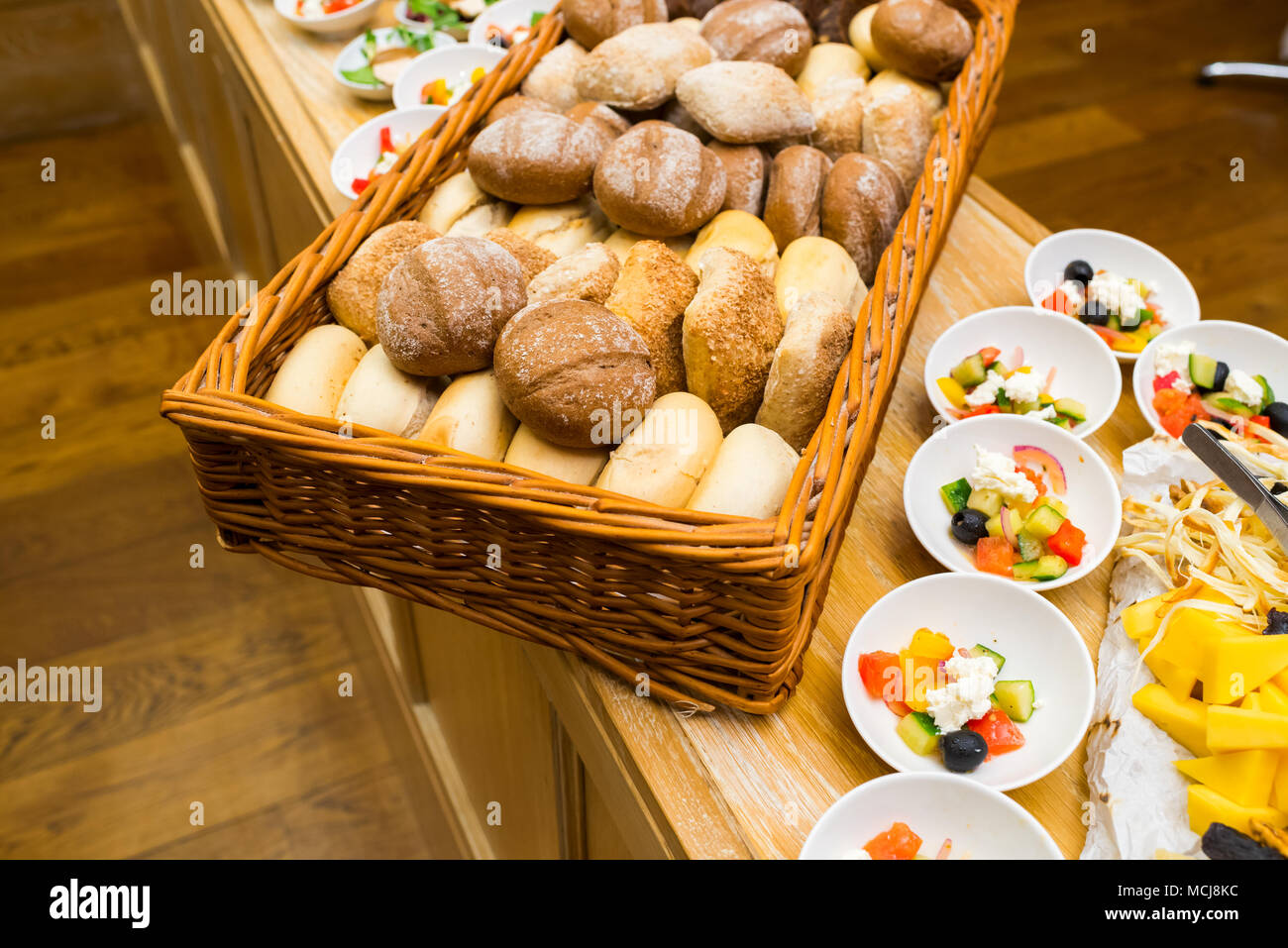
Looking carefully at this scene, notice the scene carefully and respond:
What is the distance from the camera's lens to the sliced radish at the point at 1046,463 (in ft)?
3.69

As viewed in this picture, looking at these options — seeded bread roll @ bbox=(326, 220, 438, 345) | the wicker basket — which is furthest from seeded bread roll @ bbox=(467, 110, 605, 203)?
the wicker basket

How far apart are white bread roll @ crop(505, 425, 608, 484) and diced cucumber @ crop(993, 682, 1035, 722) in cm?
46

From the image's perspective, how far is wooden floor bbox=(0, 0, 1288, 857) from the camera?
223 cm

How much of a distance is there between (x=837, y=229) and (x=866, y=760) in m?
0.70

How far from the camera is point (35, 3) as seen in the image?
405 centimetres

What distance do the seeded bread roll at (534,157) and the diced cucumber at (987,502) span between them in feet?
2.19

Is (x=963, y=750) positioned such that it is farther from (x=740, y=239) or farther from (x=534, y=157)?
(x=534, y=157)

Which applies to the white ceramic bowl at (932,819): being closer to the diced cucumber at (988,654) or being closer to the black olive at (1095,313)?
the diced cucumber at (988,654)

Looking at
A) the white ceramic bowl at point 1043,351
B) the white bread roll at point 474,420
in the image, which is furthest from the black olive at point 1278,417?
the white bread roll at point 474,420

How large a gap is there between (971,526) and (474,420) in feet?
1.84

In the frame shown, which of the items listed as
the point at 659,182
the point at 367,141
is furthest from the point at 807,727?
the point at 367,141

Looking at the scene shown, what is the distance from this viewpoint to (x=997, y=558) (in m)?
1.06

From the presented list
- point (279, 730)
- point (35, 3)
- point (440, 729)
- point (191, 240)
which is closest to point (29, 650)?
point (279, 730)
